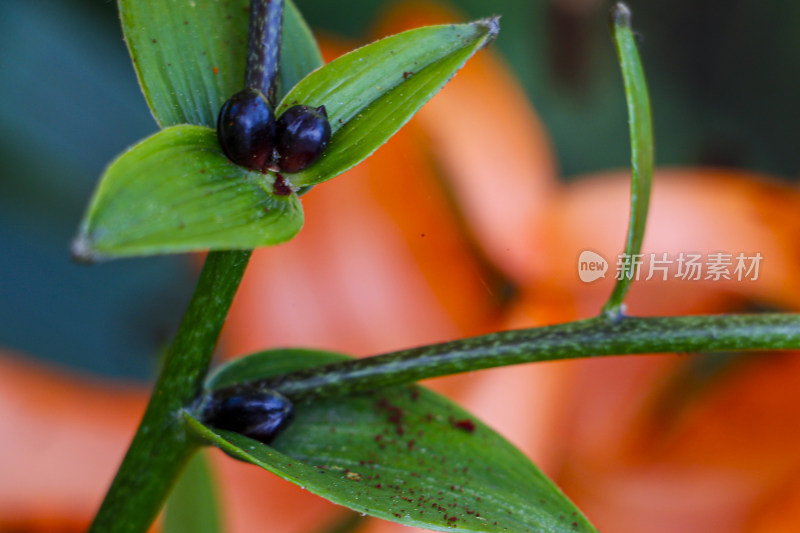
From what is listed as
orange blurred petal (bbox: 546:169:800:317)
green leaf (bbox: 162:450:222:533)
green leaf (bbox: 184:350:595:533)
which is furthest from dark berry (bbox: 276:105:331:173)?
orange blurred petal (bbox: 546:169:800:317)

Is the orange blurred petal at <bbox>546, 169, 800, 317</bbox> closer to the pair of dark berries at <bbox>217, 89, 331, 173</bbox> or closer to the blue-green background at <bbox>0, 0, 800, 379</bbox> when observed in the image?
the blue-green background at <bbox>0, 0, 800, 379</bbox>

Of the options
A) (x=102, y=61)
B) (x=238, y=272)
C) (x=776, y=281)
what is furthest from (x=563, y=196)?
(x=238, y=272)

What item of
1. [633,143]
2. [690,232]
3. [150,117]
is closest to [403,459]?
[633,143]

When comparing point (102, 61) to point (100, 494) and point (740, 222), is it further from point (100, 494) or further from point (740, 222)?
point (740, 222)

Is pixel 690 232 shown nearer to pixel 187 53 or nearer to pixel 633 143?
pixel 633 143

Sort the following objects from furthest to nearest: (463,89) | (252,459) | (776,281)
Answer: (463,89), (776,281), (252,459)

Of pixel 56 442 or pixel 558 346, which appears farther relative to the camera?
pixel 56 442

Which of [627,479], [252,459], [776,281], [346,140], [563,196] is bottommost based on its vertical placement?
[252,459]
